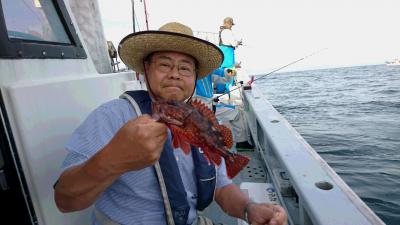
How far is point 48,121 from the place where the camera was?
6.23ft

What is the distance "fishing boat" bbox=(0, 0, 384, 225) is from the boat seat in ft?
1.00

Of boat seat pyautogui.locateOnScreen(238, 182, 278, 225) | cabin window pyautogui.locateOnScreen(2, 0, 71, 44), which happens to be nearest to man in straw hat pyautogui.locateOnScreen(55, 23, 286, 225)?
cabin window pyautogui.locateOnScreen(2, 0, 71, 44)

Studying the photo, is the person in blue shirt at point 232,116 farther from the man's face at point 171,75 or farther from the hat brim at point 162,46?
the man's face at point 171,75

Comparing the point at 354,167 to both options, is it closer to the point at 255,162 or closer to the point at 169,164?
the point at 255,162

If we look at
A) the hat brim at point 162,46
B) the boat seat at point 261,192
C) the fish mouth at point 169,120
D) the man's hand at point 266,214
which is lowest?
the boat seat at point 261,192

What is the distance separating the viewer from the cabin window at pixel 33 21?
1929 mm

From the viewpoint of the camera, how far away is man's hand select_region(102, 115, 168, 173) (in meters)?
1.31

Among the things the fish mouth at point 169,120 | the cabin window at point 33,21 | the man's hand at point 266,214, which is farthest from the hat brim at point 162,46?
the man's hand at point 266,214

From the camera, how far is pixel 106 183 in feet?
4.80

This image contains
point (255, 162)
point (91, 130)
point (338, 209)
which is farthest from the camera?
point (255, 162)

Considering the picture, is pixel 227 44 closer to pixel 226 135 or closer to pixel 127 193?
pixel 226 135

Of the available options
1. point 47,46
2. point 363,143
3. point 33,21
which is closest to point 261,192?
point 47,46

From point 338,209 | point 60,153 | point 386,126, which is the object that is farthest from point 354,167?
point 60,153

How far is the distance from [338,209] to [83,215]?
77.2 inches
